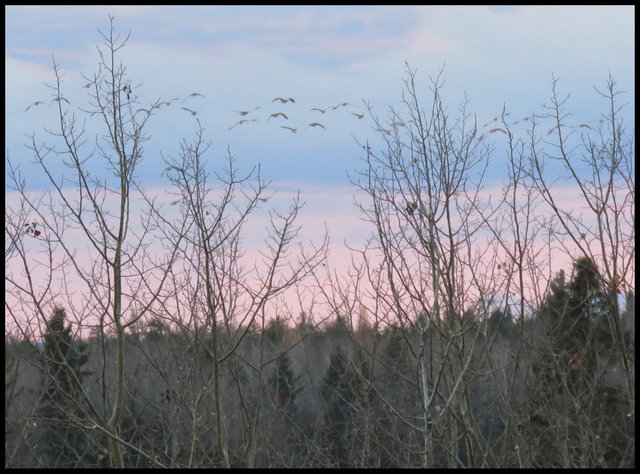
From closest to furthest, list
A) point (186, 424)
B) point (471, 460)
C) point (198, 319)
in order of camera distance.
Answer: point (471, 460)
point (198, 319)
point (186, 424)

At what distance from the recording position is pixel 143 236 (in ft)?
28.8

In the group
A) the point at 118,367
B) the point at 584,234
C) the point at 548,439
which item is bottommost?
the point at 548,439

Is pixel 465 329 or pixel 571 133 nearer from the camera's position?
pixel 465 329

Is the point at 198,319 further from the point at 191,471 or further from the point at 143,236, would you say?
the point at 191,471

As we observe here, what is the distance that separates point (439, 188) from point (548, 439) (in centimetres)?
821

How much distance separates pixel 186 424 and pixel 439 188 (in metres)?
10.7

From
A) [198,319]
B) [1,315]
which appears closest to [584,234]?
[198,319]

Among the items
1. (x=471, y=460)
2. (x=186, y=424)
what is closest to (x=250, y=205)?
(x=471, y=460)

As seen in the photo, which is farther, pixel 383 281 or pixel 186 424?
pixel 186 424

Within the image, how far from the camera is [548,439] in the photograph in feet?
49.2

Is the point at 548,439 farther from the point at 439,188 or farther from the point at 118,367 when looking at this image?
the point at 118,367

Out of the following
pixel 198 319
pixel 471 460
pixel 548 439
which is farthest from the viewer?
pixel 548 439

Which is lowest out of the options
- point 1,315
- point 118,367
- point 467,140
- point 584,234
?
point 118,367

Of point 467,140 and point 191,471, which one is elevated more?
point 467,140
